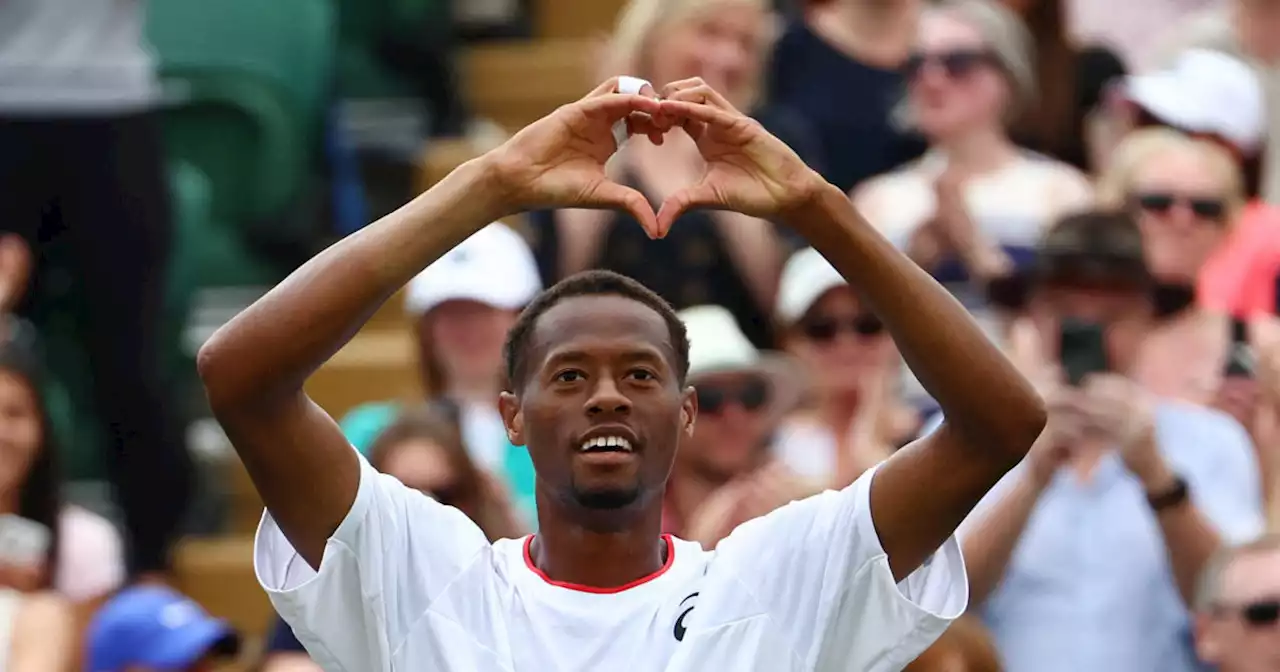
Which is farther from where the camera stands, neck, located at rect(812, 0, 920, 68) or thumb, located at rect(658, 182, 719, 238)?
neck, located at rect(812, 0, 920, 68)

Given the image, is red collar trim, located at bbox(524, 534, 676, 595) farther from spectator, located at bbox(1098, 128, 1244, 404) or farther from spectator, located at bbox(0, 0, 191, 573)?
spectator, located at bbox(0, 0, 191, 573)

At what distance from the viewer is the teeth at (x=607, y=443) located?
13.2 feet

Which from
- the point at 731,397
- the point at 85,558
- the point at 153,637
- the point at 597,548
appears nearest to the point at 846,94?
the point at 731,397

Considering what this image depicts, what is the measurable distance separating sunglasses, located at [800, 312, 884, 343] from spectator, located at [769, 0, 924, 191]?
106 centimetres

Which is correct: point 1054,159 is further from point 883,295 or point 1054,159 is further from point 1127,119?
point 883,295

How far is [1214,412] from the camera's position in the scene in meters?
6.31

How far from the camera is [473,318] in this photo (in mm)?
6742

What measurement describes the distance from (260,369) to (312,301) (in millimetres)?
124

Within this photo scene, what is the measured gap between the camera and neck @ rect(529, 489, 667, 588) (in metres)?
4.15

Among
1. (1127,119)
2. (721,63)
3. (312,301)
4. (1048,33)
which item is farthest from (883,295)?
(1048,33)

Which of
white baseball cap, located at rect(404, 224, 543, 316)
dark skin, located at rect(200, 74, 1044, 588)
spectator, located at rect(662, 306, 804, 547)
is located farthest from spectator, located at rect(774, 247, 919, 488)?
dark skin, located at rect(200, 74, 1044, 588)

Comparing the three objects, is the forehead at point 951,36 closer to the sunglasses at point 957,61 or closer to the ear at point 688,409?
the sunglasses at point 957,61

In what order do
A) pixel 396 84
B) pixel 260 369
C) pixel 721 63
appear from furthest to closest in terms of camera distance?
pixel 396 84 → pixel 721 63 → pixel 260 369

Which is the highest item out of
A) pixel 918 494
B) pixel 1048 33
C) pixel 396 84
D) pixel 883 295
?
pixel 883 295
